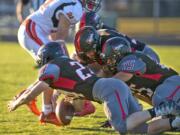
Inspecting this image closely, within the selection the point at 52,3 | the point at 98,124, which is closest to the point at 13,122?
the point at 98,124

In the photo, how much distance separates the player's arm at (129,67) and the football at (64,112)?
72 cm

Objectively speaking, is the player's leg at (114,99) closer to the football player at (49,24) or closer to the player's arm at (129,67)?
the player's arm at (129,67)

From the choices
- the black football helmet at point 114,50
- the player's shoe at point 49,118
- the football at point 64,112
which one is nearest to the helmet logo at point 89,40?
the black football helmet at point 114,50

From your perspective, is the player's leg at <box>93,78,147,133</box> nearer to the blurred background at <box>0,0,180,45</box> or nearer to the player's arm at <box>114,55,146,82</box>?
the player's arm at <box>114,55,146,82</box>

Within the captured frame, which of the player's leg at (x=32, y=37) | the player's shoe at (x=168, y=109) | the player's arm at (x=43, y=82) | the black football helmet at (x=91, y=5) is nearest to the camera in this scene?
the player's shoe at (x=168, y=109)

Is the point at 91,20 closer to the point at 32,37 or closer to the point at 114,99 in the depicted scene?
the point at 32,37

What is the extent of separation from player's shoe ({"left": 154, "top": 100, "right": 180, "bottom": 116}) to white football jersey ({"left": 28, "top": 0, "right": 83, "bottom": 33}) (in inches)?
63.0

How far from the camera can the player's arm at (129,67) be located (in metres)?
5.36

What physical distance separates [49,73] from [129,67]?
28.2 inches

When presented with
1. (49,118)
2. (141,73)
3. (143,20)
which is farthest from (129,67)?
(143,20)

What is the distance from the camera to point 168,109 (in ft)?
16.4

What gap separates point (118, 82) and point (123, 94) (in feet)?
0.35

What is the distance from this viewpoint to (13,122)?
6102 millimetres

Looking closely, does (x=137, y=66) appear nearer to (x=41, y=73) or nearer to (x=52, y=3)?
(x=41, y=73)
